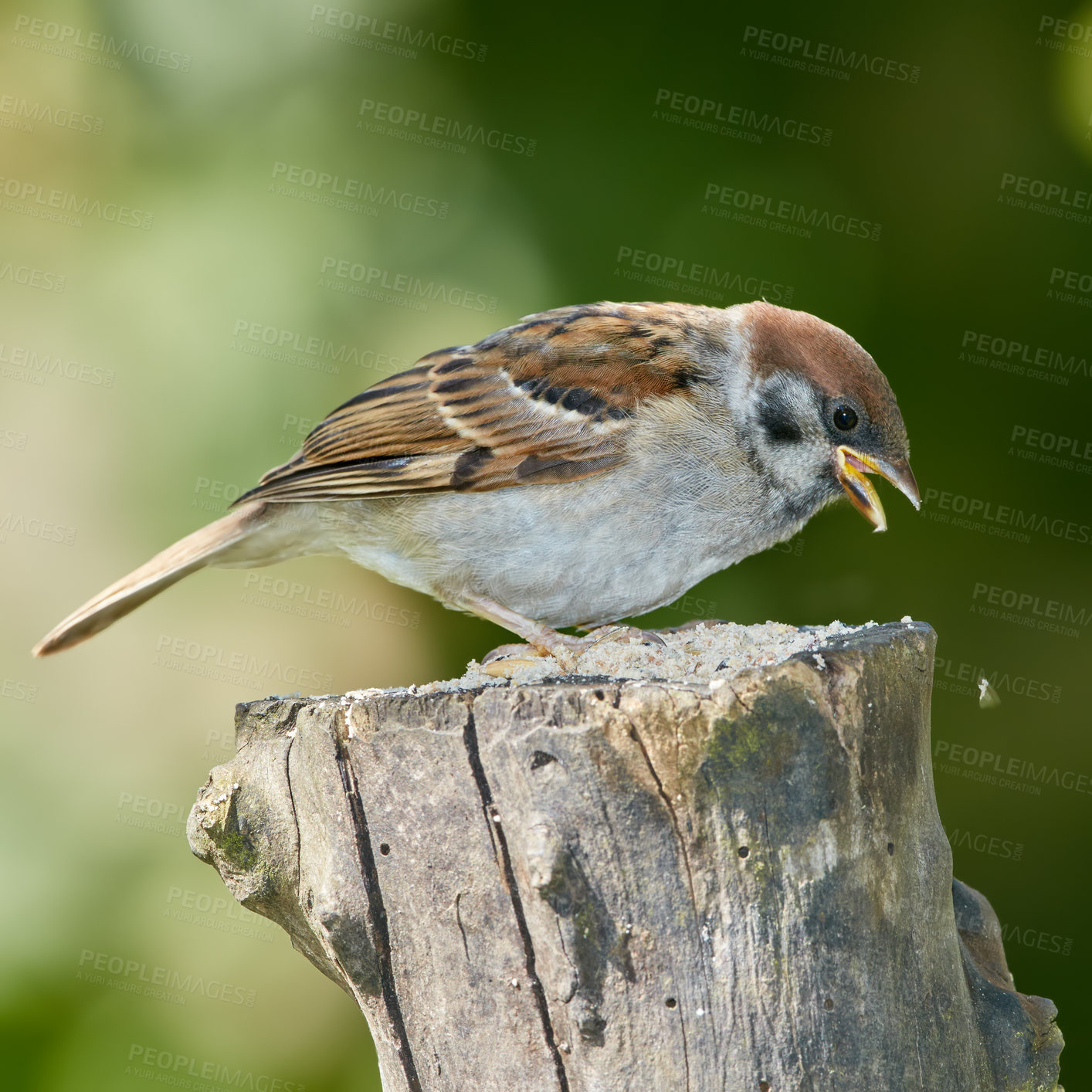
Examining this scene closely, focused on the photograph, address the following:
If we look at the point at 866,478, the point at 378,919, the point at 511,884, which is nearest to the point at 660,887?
the point at 511,884

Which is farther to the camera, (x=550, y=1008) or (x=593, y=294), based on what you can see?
(x=593, y=294)

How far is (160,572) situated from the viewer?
349 centimetres

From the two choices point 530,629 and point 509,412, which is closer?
point 530,629

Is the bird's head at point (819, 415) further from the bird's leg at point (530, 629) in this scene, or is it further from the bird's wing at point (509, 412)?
the bird's leg at point (530, 629)

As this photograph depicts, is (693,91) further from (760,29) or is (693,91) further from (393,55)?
(393,55)

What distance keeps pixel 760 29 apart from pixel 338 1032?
3.76 metres

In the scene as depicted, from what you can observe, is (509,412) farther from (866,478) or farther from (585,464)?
(866,478)

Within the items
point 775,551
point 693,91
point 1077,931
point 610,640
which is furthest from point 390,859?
point 693,91

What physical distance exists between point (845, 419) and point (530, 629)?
1.09m

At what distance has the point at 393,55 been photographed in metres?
3.99

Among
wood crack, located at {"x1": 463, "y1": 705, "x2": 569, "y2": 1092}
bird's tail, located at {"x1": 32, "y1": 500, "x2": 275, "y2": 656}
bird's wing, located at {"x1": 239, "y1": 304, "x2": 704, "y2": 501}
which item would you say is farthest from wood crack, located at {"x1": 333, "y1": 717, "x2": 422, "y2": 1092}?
bird's tail, located at {"x1": 32, "y1": 500, "x2": 275, "y2": 656}

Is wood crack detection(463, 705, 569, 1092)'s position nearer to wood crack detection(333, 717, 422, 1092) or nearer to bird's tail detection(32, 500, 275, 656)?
wood crack detection(333, 717, 422, 1092)

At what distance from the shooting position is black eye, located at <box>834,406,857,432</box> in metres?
3.17

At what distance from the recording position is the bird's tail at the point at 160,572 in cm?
343
